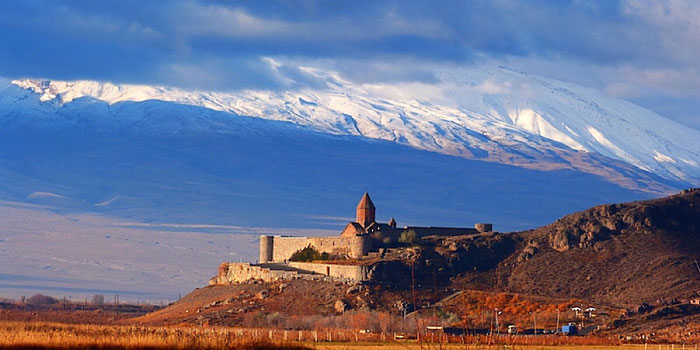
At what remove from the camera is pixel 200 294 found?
103 metres

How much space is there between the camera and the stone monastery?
95625 mm

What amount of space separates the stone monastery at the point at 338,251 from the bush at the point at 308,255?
0.96 feet

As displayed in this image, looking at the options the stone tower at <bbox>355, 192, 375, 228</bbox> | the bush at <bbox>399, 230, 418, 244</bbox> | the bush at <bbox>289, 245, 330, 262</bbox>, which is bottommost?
the bush at <bbox>289, 245, 330, 262</bbox>

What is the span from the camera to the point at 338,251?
104 metres

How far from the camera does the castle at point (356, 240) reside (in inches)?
4035

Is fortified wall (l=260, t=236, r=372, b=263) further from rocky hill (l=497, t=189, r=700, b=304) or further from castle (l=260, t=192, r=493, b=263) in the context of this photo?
rocky hill (l=497, t=189, r=700, b=304)

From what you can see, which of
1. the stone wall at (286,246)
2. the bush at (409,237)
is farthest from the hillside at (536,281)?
the stone wall at (286,246)

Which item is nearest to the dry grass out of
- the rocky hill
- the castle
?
the rocky hill

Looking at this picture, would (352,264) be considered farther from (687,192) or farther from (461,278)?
(687,192)

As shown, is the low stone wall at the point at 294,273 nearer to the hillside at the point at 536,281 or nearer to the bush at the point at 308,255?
the hillside at the point at 536,281

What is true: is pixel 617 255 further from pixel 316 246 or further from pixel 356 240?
pixel 316 246

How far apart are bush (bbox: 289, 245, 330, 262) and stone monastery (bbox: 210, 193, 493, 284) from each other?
0.29m

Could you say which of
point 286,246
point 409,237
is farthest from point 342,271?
point 286,246

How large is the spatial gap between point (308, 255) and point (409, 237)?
845 cm
